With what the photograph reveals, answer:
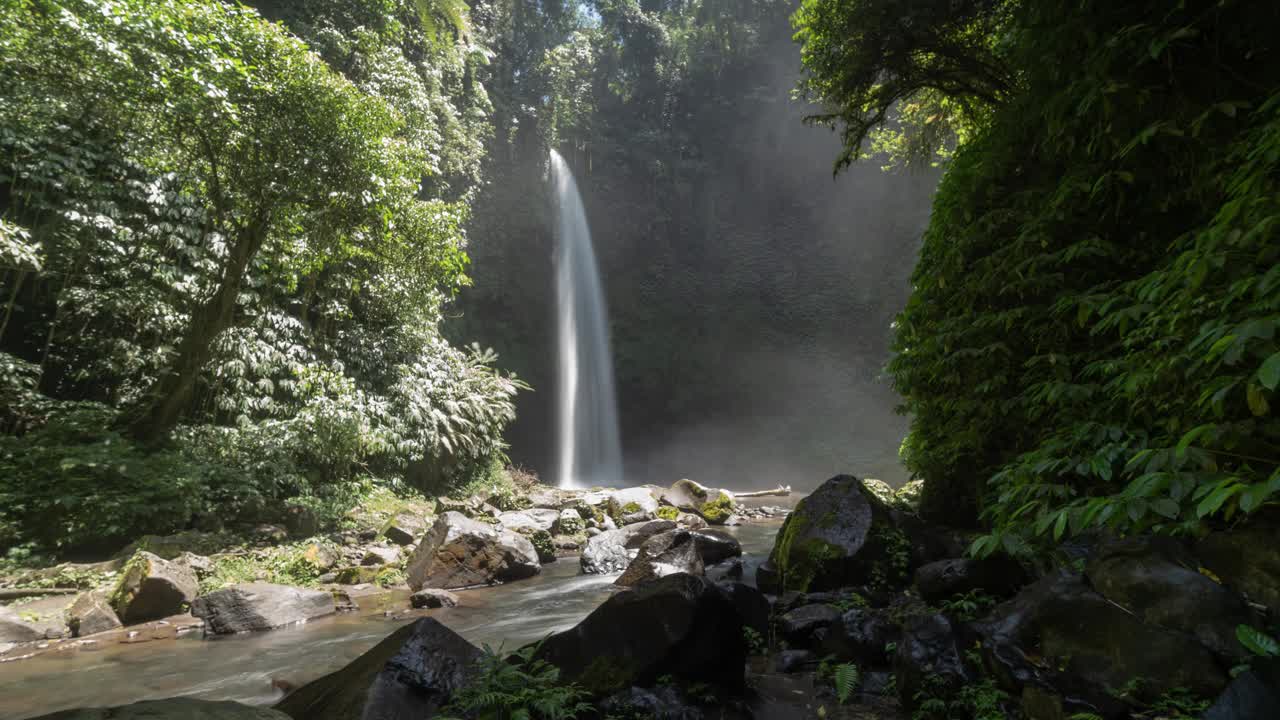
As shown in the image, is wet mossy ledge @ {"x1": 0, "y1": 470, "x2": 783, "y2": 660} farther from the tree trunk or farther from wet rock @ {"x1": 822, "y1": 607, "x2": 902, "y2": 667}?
wet rock @ {"x1": 822, "y1": 607, "x2": 902, "y2": 667}

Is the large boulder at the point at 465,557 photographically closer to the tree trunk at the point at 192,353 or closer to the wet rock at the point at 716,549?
the wet rock at the point at 716,549

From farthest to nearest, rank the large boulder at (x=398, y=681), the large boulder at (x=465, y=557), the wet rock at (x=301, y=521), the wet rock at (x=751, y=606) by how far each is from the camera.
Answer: the wet rock at (x=301, y=521), the large boulder at (x=465, y=557), the wet rock at (x=751, y=606), the large boulder at (x=398, y=681)

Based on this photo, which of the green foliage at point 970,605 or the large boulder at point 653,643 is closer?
the large boulder at point 653,643

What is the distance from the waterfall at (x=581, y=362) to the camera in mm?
27156

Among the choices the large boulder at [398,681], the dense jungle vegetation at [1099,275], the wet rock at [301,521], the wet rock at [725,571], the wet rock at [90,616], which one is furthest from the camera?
the wet rock at [301,521]

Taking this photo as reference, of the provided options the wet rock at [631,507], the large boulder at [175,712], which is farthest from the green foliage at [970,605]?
the wet rock at [631,507]

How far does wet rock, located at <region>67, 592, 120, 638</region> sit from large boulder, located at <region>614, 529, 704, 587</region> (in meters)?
5.28

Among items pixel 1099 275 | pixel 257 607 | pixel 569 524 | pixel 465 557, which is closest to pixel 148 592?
pixel 257 607

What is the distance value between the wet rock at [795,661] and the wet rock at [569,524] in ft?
24.2

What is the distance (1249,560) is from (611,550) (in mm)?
7451

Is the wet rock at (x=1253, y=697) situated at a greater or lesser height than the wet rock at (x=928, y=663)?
greater

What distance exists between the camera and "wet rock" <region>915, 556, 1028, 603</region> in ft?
13.8

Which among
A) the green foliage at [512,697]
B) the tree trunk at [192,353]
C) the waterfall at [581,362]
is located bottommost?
the green foliage at [512,697]

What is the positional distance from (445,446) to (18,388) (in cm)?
704
